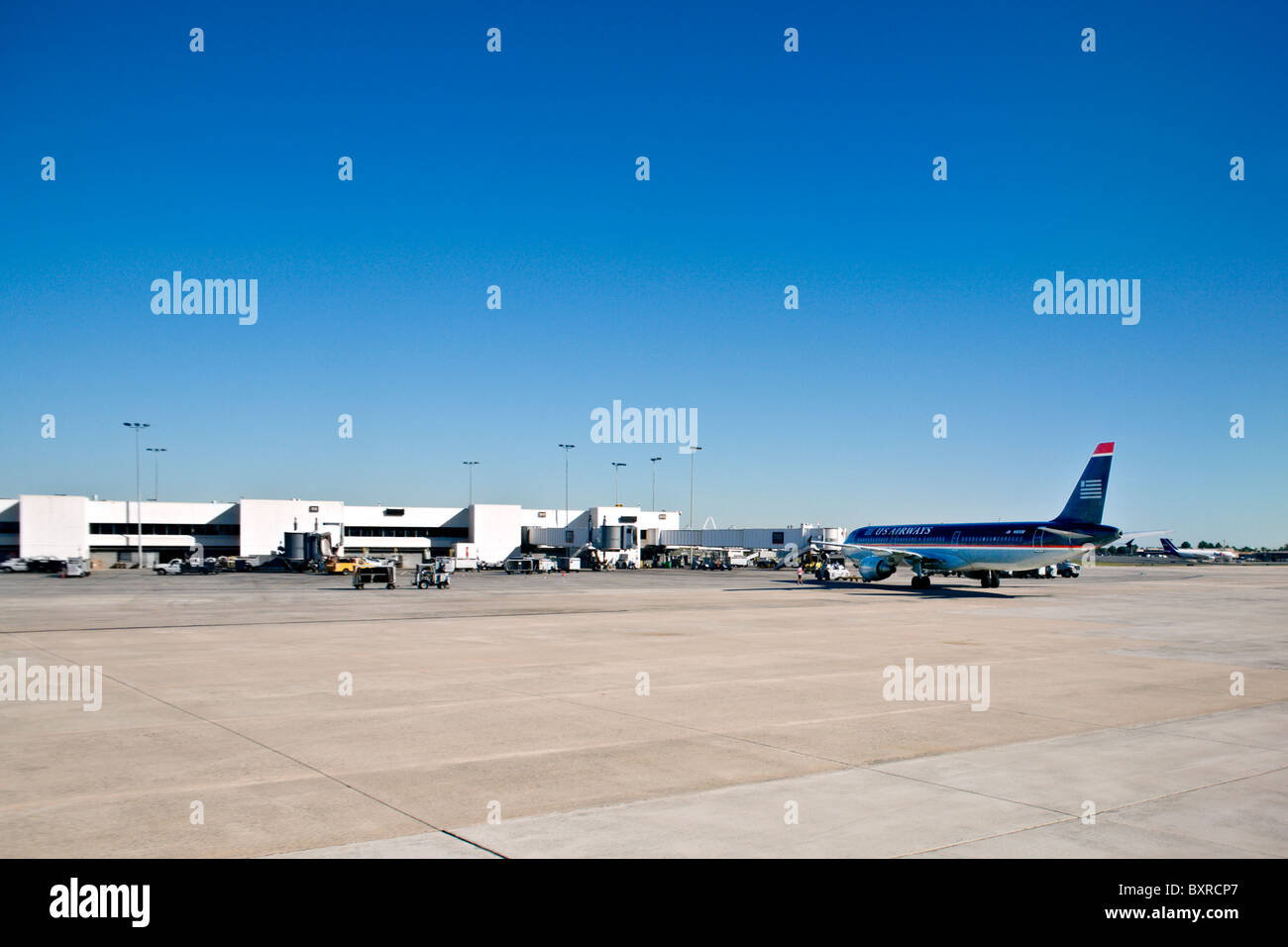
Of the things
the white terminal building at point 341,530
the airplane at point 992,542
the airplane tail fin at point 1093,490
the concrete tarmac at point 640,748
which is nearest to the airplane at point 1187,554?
the white terminal building at point 341,530

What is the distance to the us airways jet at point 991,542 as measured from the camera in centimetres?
4984

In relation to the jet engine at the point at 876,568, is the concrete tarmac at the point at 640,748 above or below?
above

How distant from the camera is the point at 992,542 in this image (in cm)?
5503

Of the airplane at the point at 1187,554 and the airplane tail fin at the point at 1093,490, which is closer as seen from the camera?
the airplane tail fin at the point at 1093,490

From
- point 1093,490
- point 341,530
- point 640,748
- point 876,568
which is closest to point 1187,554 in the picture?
point 876,568

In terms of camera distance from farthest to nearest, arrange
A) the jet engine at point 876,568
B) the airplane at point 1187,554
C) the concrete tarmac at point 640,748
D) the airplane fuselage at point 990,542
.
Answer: the airplane at point 1187,554 < the jet engine at point 876,568 < the airplane fuselage at point 990,542 < the concrete tarmac at point 640,748

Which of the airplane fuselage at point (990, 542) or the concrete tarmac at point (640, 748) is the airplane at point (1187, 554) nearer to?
the airplane fuselage at point (990, 542)

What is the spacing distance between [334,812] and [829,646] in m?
18.4

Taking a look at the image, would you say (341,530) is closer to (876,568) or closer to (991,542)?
(876,568)

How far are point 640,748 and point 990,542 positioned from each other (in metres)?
47.3

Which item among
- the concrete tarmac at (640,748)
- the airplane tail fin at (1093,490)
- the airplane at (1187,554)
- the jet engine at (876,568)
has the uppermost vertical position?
the airplane tail fin at (1093,490)

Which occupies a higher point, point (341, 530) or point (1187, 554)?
point (341, 530)
